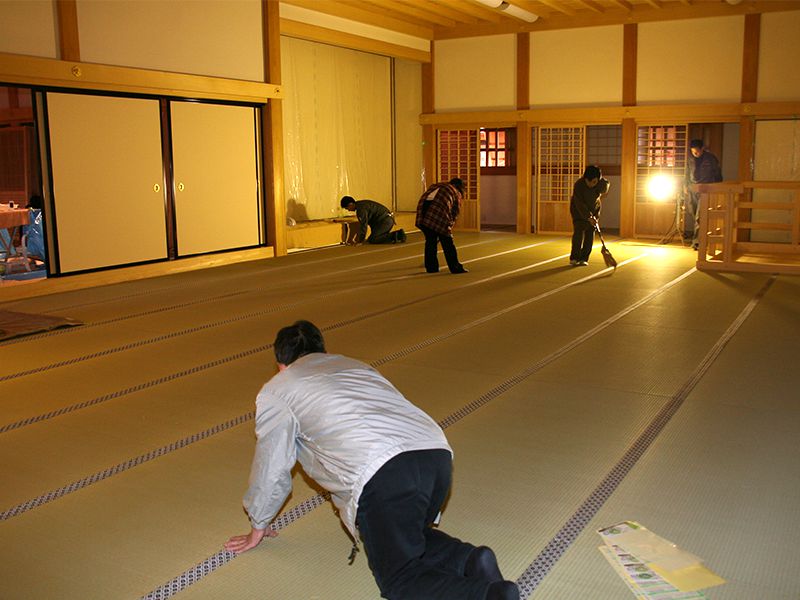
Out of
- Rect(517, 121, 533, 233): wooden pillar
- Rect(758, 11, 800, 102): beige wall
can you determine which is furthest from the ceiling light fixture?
Rect(758, 11, 800, 102): beige wall

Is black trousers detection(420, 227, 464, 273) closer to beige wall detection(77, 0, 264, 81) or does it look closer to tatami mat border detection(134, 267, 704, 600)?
tatami mat border detection(134, 267, 704, 600)

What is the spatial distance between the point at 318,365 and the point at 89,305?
220 inches

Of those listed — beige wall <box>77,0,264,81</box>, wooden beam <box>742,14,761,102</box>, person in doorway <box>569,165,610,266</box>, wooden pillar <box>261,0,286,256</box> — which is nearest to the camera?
beige wall <box>77,0,264,81</box>

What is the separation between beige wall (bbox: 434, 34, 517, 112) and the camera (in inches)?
540

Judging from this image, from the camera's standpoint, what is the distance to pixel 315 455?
8.27ft

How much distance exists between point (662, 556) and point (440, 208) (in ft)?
20.7

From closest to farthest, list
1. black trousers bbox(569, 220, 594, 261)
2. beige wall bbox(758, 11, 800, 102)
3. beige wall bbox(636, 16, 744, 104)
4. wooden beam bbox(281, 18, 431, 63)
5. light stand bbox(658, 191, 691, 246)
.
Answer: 1. black trousers bbox(569, 220, 594, 261)
2. wooden beam bbox(281, 18, 431, 63)
3. beige wall bbox(758, 11, 800, 102)
4. light stand bbox(658, 191, 691, 246)
5. beige wall bbox(636, 16, 744, 104)

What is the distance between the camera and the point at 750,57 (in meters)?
11.8

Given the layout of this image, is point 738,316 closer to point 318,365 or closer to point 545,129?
point 318,365

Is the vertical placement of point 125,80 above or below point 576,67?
below

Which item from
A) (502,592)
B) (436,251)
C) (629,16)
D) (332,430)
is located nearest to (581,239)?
(436,251)

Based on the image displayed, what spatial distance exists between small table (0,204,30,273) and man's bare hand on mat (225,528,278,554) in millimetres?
7633

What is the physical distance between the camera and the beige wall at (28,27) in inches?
297

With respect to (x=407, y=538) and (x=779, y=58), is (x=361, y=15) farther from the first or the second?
(x=407, y=538)
